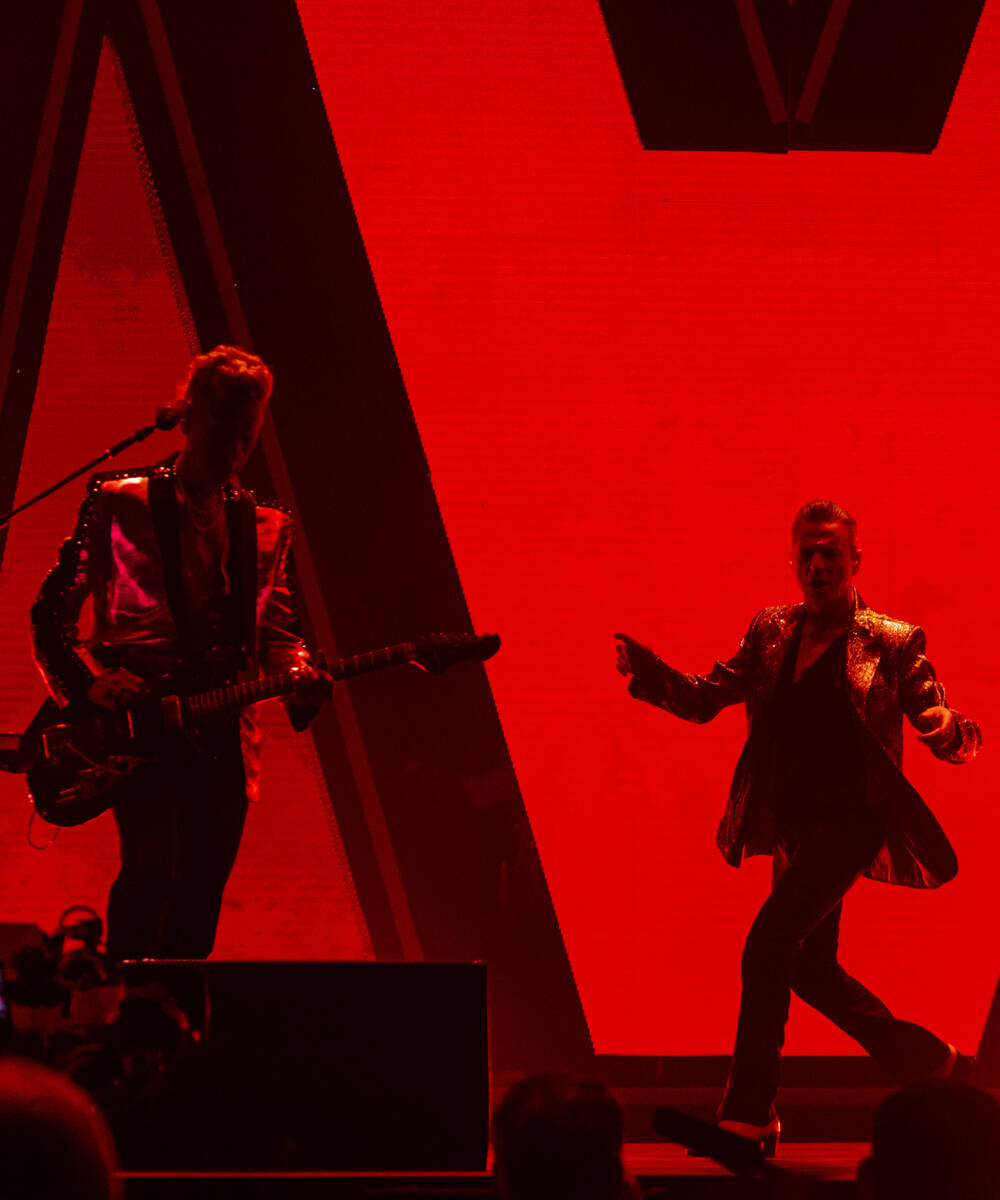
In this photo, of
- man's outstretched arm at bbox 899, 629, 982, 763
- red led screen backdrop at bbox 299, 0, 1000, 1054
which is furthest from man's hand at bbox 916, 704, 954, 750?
red led screen backdrop at bbox 299, 0, 1000, 1054

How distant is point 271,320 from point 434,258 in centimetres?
54

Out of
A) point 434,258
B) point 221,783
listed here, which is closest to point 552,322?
point 434,258

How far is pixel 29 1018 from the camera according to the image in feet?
8.13

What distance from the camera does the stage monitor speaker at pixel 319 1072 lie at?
269cm

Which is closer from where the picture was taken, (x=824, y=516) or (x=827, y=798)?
(x=827, y=798)

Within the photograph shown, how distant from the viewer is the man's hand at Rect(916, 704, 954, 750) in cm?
379

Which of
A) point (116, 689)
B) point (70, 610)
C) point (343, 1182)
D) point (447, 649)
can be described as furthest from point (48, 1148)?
point (447, 649)

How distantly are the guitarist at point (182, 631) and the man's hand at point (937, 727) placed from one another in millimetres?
1463

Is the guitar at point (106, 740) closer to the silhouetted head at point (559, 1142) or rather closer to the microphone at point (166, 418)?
the microphone at point (166, 418)

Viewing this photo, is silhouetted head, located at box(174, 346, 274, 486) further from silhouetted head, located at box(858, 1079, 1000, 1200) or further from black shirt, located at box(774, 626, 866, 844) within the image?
silhouetted head, located at box(858, 1079, 1000, 1200)

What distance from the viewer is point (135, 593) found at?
3.54m

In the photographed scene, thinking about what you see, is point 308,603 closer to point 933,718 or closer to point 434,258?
point 434,258

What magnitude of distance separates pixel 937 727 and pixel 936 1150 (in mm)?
2264

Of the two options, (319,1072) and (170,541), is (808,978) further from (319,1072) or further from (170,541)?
(170,541)
